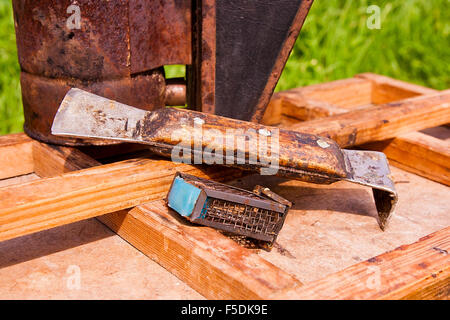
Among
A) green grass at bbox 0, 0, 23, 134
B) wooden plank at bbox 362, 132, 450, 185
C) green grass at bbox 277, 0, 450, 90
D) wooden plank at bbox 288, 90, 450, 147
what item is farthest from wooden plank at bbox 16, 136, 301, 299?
green grass at bbox 277, 0, 450, 90

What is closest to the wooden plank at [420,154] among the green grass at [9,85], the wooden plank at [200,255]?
the wooden plank at [200,255]

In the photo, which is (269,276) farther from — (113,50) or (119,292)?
(113,50)

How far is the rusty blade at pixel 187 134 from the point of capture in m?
1.49

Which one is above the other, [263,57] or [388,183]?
[263,57]

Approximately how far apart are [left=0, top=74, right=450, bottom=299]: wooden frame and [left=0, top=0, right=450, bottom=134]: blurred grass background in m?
2.26

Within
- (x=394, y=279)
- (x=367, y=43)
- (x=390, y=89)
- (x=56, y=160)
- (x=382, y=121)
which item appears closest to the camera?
(x=394, y=279)

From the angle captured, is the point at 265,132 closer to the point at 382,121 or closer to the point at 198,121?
the point at 198,121

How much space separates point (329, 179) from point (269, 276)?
0.44 meters

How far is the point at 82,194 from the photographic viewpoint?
1.37 metres

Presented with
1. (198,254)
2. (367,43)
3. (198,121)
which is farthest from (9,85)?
(198,254)

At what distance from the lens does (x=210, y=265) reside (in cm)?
123

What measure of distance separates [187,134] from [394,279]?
639 millimetres

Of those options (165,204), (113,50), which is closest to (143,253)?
(165,204)
